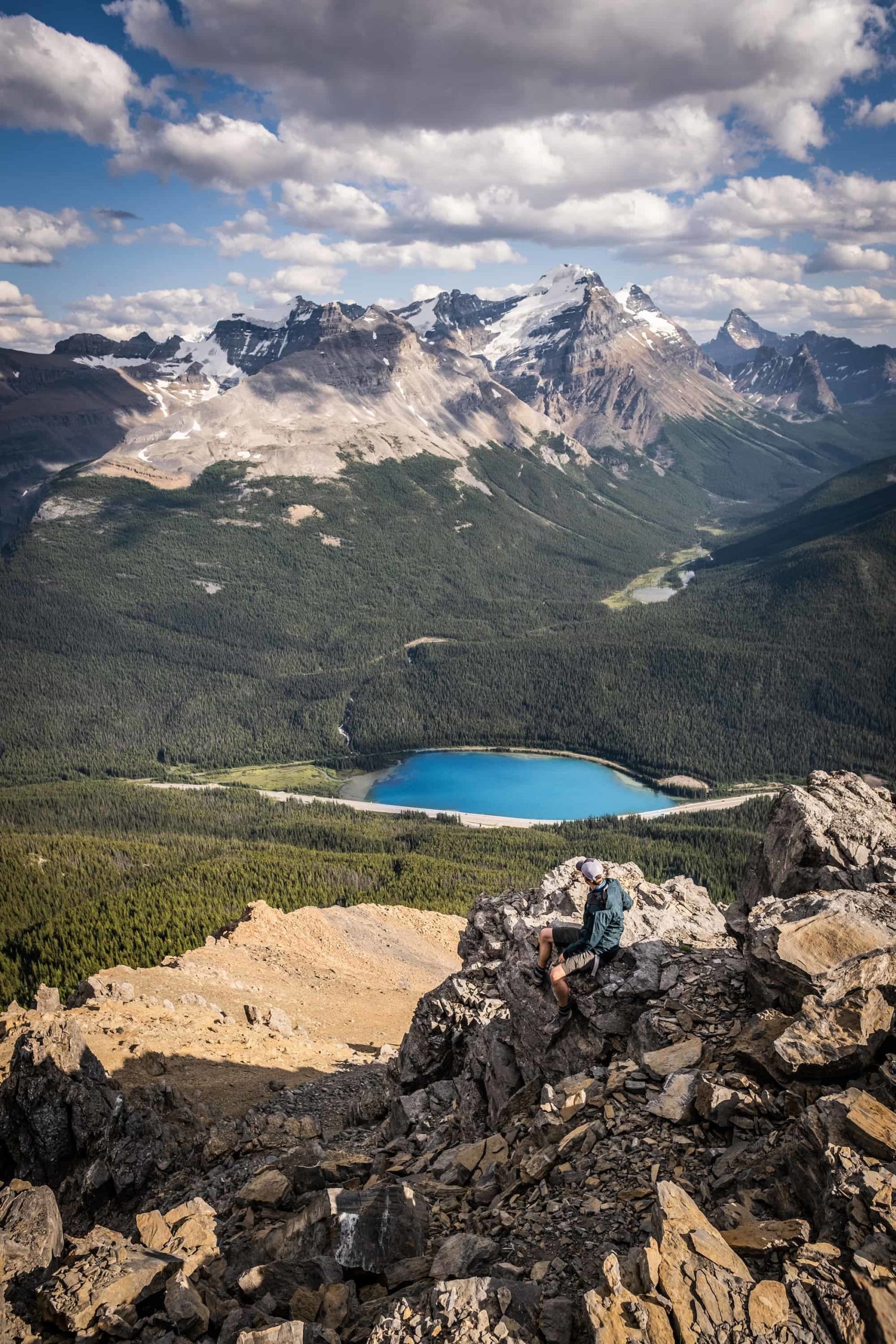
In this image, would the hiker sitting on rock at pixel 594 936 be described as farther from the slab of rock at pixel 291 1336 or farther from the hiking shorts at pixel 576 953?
the slab of rock at pixel 291 1336

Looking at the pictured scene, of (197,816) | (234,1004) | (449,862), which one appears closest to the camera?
(234,1004)

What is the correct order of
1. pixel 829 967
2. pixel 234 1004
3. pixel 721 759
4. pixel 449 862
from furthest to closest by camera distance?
pixel 721 759, pixel 449 862, pixel 234 1004, pixel 829 967

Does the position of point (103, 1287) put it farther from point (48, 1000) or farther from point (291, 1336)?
point (48, 1000)

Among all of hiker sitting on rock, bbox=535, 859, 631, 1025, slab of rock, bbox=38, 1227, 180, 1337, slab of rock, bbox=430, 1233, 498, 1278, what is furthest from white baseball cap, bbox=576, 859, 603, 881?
slab of rock, bbox=38, 1227, 180, 1337

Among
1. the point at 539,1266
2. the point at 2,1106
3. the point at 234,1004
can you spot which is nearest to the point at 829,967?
the point at 539,1266

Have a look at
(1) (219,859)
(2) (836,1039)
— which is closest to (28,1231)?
(2) (836,1039)

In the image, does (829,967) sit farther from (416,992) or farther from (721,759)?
(721,759)
